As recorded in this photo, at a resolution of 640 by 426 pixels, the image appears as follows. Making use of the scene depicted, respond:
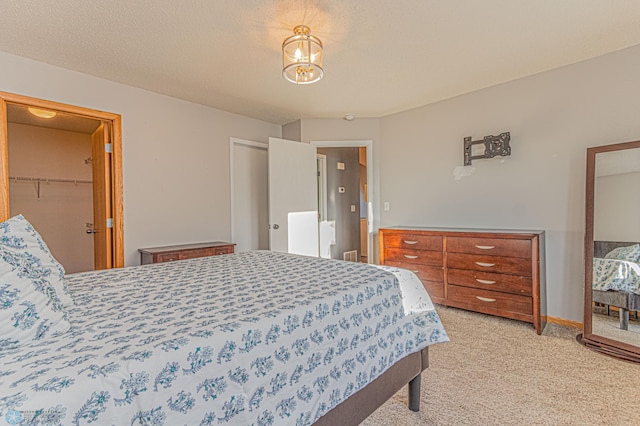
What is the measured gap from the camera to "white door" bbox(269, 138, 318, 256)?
152 inches

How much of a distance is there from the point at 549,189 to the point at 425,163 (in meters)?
1.32

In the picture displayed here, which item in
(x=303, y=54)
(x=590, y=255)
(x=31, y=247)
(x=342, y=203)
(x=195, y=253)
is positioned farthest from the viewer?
(x=342, y=203)

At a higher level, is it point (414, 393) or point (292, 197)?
point (292, 197)

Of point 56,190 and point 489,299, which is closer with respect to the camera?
point 489,299

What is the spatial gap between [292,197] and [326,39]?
84.1 inches

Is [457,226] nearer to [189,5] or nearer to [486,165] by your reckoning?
[486,165]

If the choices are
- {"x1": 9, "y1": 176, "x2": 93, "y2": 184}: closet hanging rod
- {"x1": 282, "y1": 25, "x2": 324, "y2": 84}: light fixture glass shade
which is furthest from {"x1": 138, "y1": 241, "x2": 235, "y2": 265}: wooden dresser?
{"x1": 9, "y1": 176, "x2": 93, "y2": 184}: closet hanging rod

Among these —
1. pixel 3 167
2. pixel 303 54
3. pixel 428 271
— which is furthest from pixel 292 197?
pixel 3 167

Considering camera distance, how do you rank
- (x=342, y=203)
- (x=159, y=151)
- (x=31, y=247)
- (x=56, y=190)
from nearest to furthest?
(x=31, y=247) < (x=159, y=151) < (x=56, y=190) < (x=342, y=203)

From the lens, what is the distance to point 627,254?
2371 millimetres

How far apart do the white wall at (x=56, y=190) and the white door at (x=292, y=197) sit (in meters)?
2.88

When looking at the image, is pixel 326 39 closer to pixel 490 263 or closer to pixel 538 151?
pixel 538 151

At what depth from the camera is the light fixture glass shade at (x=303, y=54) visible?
6.72ft

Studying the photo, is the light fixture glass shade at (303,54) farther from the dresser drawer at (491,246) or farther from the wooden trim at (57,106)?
the dresser drawer at (491,246)
